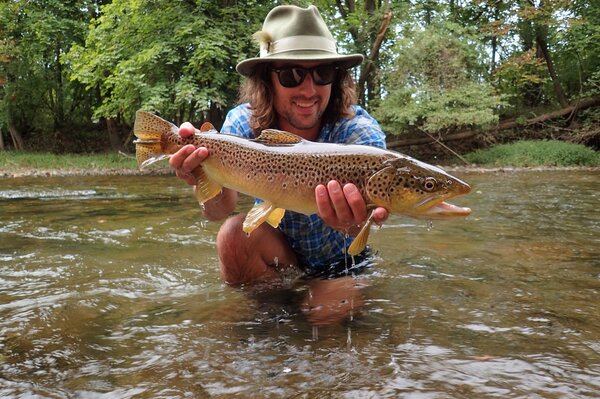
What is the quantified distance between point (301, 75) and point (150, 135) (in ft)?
3.59

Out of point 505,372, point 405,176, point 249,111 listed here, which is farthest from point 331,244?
point 505,372

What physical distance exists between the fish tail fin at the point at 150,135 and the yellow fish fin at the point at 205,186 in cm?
23

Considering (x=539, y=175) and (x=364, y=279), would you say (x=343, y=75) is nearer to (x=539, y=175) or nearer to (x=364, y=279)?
(x=364, y=279)

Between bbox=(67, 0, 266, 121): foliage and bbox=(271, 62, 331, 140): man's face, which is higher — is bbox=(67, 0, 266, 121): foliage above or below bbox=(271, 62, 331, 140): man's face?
above

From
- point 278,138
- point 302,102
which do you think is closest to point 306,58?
point 302,102

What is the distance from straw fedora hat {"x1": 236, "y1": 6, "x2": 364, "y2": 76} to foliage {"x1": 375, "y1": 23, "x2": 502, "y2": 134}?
15.7m

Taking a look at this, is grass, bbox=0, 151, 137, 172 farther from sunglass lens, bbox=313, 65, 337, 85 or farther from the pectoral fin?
the pectoral fin

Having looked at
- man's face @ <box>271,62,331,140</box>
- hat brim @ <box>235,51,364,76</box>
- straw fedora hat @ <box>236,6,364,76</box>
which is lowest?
man's face @ <box>271,62,331,140</box>

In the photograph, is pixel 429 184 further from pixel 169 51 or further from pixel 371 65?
pixel 371 65

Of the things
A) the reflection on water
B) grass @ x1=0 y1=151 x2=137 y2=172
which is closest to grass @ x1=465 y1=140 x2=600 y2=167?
the reflection on water

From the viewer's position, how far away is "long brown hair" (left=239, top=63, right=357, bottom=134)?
3746mm

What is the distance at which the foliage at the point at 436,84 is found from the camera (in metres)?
18.7

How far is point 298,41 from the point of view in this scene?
3455mm

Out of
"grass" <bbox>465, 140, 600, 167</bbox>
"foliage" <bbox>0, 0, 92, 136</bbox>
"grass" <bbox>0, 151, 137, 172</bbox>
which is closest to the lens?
"grass" <bbox>465, 140, 600, 167</bbox>
